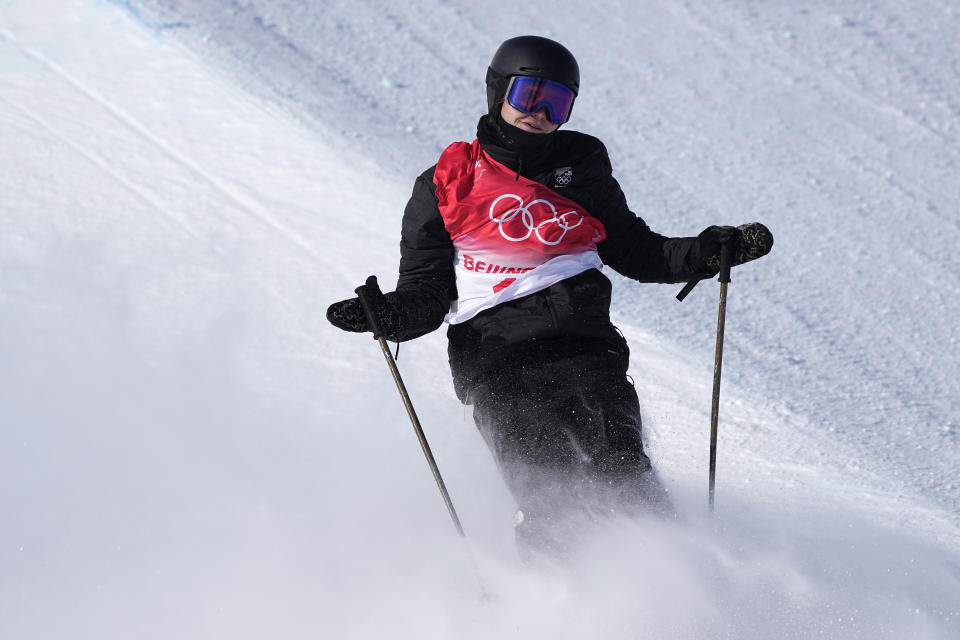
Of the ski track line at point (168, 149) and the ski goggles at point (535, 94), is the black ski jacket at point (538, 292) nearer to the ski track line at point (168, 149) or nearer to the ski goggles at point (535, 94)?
the ski goggles at point (535, 94)

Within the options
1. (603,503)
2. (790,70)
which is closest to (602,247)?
(603,503)

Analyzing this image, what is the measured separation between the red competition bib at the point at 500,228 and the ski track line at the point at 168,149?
2188 millimetres

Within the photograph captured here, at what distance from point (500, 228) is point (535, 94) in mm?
423

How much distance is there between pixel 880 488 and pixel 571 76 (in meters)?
2.07

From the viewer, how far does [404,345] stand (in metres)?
5.00

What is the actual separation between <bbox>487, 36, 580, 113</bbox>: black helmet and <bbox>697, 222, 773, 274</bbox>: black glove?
62cm

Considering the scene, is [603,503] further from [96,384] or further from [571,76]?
[96,384]

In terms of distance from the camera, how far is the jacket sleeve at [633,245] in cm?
351

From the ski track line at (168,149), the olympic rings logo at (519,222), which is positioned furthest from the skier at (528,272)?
the ski track line at (168,149)

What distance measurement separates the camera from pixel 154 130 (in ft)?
20.7

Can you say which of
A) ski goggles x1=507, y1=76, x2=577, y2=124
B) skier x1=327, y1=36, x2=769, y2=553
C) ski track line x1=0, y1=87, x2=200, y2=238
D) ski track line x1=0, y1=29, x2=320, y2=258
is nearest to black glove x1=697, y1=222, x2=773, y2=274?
skier x1=327, y1=36, x2=769, y2=553

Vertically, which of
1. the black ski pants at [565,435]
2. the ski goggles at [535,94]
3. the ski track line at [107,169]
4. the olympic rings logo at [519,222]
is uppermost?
the ski track line at [107,169]

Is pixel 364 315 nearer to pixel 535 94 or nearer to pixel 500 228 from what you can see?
pixel 500 228

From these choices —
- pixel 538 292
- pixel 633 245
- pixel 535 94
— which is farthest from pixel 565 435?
pixel 535 94
